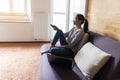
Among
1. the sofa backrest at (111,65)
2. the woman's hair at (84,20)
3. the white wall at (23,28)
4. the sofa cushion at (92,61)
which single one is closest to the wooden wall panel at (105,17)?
the woman's hair at (84,20)

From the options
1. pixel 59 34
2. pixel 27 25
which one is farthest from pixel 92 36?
pixel 27 25

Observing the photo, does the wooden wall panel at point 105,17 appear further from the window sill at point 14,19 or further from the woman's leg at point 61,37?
the window sill at point 14,19

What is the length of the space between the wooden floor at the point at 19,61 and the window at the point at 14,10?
2.54 ft

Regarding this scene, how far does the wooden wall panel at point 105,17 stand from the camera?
2.14 m

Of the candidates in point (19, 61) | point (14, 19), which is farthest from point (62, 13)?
point (19, 61)

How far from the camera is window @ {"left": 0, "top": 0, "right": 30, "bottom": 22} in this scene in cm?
478

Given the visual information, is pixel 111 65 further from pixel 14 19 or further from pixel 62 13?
pixel 14 19

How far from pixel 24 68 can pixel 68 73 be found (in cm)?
135

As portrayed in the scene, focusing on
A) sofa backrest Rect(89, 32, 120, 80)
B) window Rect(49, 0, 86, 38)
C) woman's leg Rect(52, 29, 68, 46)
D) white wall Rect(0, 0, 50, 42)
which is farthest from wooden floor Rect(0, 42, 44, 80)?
sofa backrest Rect(89, 32, 120, 80)

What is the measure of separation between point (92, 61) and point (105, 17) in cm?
114

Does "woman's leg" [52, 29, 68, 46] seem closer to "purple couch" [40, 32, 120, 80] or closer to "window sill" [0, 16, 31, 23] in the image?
"purple couch" [40, 32, 120, 80]

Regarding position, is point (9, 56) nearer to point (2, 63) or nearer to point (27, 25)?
point (2, 63)

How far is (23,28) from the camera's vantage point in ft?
15.5

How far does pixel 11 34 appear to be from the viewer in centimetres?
474
